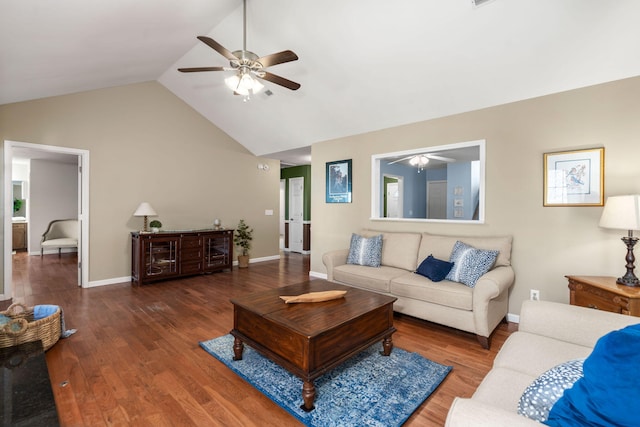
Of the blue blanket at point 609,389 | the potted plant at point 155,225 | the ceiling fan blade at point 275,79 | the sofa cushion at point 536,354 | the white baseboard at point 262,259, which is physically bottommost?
the white baseboard at point 262,259

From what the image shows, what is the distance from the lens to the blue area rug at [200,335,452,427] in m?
1.75

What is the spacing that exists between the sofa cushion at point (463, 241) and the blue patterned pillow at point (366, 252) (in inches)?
20.7

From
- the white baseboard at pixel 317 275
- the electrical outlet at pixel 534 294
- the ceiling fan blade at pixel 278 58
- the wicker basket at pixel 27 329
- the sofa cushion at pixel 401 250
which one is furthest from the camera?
the white baseboard at pixel 317 275

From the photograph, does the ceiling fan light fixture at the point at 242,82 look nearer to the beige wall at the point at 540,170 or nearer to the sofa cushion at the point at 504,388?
the beige wall at the point at 540,170

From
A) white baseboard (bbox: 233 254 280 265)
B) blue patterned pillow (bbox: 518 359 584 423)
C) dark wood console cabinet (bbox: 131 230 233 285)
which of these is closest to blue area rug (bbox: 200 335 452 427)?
blue patterned pillow (bbox: 518 359 584 423)

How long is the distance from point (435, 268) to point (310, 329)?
1852 millimetres

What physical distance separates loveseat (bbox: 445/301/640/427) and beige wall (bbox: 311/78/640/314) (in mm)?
1461

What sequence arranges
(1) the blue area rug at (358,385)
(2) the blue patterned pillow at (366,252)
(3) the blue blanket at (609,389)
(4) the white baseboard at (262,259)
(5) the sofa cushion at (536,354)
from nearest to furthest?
(3) the blue blanket at (609,389)
(5) the sofa cushion at (536,354)
(1) the blue area rug at (358,385)
(2) the blue patterned pillow at (366,252)
(4) the white baseboard at (262,259)

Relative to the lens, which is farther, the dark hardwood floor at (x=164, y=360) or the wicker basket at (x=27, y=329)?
the wicker basket at (x=27, y=329)

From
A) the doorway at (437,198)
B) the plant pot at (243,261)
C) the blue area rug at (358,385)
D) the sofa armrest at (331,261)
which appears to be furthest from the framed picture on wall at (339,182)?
the doorway at (437,198)

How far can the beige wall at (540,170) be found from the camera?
8.80 ft

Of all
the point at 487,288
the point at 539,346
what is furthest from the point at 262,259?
the point at 539,346

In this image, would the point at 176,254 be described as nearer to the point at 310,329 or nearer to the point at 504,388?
the point at 310,329

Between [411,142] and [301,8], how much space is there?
2.13 metres
